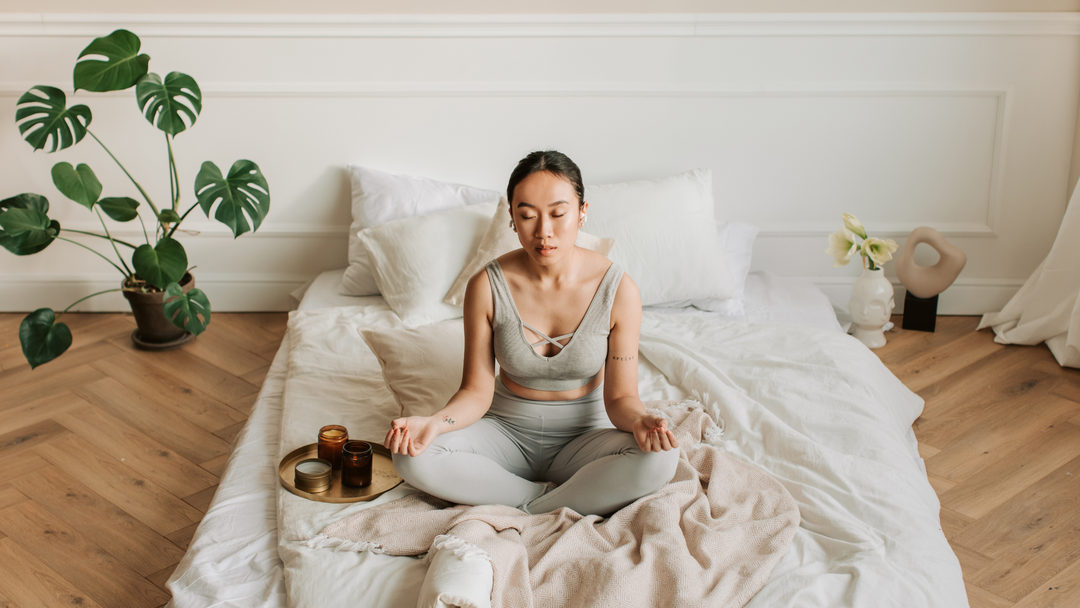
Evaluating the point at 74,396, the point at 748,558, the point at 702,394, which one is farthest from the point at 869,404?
the point at 74,396

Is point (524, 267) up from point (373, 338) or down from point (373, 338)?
up

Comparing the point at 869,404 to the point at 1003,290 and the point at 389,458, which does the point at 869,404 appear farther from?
the point at 1003,290

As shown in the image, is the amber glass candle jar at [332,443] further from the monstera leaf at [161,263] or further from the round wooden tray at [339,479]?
the monstera leaf at [161,263]

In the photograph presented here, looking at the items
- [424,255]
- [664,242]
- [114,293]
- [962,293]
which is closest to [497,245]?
[424,255]

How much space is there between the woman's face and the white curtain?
204cm

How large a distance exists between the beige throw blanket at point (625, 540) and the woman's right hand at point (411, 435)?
0.44ft

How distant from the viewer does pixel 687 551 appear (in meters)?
1.39

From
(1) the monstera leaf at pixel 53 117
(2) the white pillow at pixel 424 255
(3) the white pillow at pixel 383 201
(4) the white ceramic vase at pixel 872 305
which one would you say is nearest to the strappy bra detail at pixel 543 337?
(2) the white pillow at pixel 424 255

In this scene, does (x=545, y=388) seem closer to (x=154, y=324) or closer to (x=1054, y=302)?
(x=154, y=324)

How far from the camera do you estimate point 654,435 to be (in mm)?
1427

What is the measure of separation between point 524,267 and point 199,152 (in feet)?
6.16

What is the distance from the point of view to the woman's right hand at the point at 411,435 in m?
1.44

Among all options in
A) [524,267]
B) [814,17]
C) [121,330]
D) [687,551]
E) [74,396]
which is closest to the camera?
[687,551]

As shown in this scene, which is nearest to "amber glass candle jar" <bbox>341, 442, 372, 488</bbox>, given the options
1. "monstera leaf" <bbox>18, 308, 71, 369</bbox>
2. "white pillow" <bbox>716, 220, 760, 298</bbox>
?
"monstera leaf" <bbox>18, 308, 71, 369</bbox>
